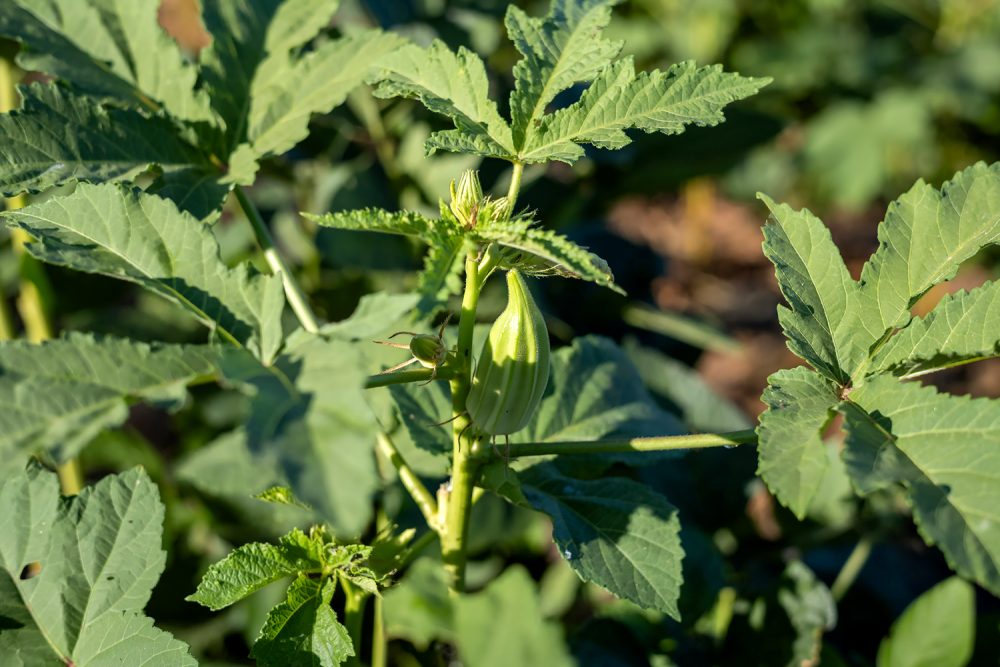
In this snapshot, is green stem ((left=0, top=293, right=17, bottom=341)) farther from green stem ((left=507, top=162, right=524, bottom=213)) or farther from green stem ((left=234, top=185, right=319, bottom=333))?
green stem ((left=507, top=162, right=524, bottom=213))

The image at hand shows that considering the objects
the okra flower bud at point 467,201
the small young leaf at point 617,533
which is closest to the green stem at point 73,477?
the small young leaf at point 617,533

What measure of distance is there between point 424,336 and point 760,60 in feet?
11.8

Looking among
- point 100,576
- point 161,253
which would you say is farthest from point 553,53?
point 100,576

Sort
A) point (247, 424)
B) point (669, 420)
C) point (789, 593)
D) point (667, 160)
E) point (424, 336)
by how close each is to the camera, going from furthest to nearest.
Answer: point (667, 160) < point (789, 593) < point (669, 420) < point (424, 336) < point (247, 424)

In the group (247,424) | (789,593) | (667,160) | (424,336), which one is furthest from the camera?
(667,160)

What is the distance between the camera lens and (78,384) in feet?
2.52

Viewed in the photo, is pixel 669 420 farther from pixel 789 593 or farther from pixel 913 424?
pixel 913 424

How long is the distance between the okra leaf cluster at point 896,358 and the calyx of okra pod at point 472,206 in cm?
25

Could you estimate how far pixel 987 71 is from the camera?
3.85m

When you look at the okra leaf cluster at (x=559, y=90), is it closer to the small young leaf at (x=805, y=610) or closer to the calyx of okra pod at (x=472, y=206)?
the calyx of okra pod at (x=472, y=206)

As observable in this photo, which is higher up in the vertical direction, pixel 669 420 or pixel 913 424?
pixel 913 424

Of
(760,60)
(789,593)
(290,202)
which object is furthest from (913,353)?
(760,60)

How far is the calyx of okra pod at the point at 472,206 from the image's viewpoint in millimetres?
835

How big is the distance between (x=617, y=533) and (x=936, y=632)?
553 millimetres
